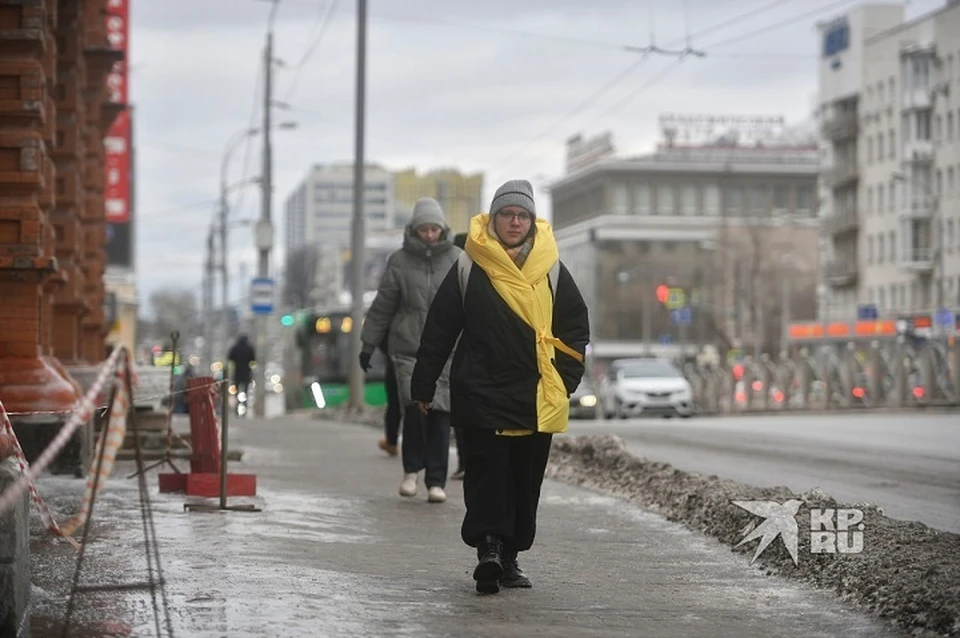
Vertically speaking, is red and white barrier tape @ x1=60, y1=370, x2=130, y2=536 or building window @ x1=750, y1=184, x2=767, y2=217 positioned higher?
building window @ x1=750, y1=184, x2=767, y2=217

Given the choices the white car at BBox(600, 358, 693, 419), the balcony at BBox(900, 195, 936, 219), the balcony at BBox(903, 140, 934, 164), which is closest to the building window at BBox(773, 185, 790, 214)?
the balcony at BBox(900, 195, 936, 219)

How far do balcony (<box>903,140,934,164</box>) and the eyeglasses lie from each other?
91.6 m

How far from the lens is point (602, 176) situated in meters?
170

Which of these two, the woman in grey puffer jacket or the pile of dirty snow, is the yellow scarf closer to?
the pile of dirty snow

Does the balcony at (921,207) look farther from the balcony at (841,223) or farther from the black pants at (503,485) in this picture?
the black pants at (503,485)

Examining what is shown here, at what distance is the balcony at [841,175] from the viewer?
110m

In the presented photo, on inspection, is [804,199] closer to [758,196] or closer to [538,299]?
[758,196]

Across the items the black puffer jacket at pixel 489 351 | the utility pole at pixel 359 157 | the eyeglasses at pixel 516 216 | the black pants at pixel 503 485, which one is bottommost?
the black pants at pixel 503 485

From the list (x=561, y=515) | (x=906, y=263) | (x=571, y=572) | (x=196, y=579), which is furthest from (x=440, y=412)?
(x=906, y=263)

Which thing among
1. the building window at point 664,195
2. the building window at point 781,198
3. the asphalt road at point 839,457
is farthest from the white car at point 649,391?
the building window at point 781,198

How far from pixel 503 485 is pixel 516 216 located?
125 cm

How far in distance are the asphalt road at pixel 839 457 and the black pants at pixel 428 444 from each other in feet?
9.69

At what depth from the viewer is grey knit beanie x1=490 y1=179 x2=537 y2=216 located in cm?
928

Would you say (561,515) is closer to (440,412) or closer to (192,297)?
(440,412)
